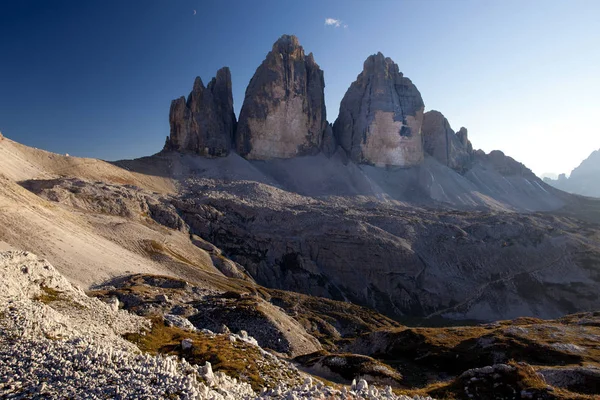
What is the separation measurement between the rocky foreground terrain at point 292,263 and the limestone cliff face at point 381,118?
82cm

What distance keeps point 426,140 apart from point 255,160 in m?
88.1

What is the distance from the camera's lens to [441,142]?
629 feet

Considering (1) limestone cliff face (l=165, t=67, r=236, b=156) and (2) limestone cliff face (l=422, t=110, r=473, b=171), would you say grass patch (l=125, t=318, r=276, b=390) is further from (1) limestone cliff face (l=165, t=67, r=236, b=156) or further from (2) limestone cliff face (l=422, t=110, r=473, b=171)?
(2) limestone cliff face (l=422, t=110, r=473, b=171)

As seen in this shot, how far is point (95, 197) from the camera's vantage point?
8281 centimetres

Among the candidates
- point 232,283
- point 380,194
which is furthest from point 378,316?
point 380,194

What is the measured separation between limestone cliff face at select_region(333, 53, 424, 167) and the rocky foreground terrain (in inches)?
32.1

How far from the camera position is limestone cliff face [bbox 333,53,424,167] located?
6526 inches

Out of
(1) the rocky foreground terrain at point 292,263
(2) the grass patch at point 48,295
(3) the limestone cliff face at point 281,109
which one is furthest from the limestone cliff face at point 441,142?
(2) the grass patch at point 48,295

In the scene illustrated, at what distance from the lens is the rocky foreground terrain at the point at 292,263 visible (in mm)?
16516

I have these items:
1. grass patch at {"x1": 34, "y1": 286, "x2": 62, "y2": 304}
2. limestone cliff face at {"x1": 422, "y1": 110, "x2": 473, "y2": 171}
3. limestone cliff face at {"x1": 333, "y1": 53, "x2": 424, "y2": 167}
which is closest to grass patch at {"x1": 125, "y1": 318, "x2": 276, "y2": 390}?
grass patch at {"x1": 34, "y1": 286, "x2": 62, "y2": 304}

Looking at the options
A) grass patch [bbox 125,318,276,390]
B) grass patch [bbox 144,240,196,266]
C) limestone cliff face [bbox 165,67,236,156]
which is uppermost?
limestone cliff face [bbox 165,67,236,156]

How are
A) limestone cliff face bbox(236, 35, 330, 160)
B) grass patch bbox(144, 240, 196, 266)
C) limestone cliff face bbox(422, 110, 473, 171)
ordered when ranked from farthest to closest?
limestone cliff face bbox(422, 110, 473, 171)
limestone cliff face bbox(236, 35, 330, 160)
grass patch bbox(144, 240, 196, 266)

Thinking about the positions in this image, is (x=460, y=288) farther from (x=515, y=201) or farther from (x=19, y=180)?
(x=515, y=201)

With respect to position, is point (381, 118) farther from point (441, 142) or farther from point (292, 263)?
point (292, 263)
